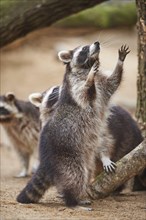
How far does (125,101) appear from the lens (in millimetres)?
13672

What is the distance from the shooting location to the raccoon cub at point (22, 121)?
32.7 ft

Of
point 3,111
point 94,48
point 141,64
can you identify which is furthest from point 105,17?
point 94,48

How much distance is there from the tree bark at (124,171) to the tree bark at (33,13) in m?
2.73

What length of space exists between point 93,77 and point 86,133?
56 cm

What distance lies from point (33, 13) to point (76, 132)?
8.57 feet

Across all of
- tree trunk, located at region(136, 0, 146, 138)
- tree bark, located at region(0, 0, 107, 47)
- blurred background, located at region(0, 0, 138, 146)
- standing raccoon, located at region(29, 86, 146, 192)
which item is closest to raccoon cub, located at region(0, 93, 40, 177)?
tree bark, located at region(0, 0, 107, 47)

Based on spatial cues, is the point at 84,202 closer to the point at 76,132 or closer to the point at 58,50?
the point at 76,132

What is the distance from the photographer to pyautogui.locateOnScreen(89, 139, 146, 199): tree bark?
6.15m

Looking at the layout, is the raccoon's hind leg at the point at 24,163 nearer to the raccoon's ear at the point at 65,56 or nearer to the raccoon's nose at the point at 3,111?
the raccoon's nose at the point at 3,111

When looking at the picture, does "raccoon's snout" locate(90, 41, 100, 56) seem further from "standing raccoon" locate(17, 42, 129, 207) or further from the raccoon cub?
the raccoon cub

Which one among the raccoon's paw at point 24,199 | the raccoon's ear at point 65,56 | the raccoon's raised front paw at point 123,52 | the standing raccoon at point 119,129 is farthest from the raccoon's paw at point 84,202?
the raccoon's ear at point 65,56

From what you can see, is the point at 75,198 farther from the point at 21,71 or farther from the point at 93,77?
the point at 21,71

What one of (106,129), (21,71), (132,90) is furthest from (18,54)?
(106,129)

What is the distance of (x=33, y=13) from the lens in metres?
8.37
